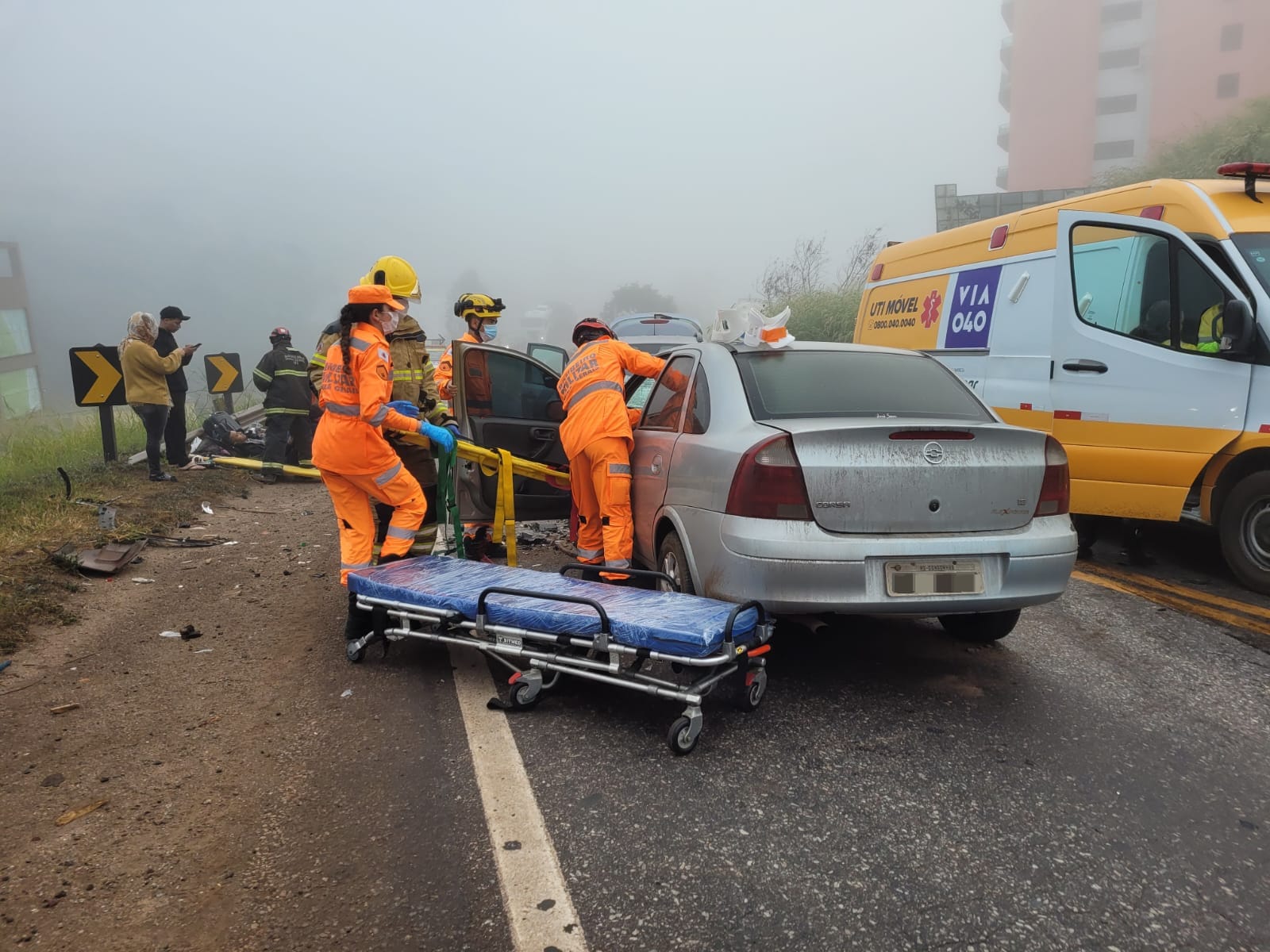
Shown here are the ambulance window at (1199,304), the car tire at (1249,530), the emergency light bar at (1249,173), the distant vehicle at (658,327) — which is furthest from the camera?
the distant vehicle at (658,327)

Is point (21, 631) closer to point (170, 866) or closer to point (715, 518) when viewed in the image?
point (170, 866)

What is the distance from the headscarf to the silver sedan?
7.78m

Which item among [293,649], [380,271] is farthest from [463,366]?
[293,649]

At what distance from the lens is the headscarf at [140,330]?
9.34 meters

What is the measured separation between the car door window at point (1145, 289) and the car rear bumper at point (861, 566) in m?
2.69

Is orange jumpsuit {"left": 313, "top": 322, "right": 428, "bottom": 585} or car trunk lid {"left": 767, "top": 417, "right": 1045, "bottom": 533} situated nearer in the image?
car trunk lid {"left": 767, "top": 417, "right": 1045, "bottom": 533}

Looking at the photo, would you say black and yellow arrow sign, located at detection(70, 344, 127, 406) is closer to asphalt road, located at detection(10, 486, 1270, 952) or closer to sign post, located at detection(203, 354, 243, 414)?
sign post, located at detection(203, 354, 243, 414)

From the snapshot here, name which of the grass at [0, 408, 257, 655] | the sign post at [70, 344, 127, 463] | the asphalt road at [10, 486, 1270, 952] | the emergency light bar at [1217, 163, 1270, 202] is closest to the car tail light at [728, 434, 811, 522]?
the asphalt road at [10, 486, 1270, 952]

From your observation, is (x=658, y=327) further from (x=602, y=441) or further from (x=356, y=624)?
(x=356, y=624)

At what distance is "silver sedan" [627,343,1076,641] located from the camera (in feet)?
11.2

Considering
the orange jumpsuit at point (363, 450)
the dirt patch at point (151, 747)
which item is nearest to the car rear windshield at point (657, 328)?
the dirt patch at point (151, 747)

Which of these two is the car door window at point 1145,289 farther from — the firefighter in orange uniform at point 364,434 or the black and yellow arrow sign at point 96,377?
the black and yellow arrow sign at point 96,377

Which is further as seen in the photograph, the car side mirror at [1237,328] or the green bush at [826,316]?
the green bush at [826,316]

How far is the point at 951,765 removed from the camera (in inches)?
122
